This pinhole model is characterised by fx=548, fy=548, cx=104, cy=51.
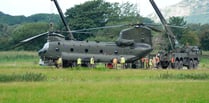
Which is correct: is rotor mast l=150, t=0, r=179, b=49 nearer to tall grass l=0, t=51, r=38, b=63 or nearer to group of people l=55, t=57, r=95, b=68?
group of people l=55, t=57, r=95, b=68

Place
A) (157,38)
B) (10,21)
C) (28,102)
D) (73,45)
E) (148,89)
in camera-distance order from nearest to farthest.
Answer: (28,102), (148,89), (73,45), (157,38), (10,21)

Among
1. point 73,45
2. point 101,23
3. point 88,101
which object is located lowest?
point 88,101

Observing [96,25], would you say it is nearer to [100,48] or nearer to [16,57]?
[16,57]

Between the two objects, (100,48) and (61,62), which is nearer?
(61,62)

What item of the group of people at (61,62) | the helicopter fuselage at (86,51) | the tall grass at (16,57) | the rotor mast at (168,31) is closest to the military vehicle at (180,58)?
the helicopter fuselage at (86,51)

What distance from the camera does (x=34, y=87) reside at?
2381 centimetres

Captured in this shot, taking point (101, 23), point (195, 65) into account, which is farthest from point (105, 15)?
point (195, 65)

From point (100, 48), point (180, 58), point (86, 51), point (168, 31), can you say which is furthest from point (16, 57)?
point (180, 58)

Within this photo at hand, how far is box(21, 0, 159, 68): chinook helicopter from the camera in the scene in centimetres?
4906

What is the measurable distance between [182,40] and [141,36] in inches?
1864

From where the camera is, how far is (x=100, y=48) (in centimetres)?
4981

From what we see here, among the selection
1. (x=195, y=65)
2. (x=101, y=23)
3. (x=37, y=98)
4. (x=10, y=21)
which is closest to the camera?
(x=37, y=98)

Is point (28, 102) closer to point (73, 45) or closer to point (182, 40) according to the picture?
point (73, 45)

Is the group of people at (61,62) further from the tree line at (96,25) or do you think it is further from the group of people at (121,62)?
the tree line at (96,25)
